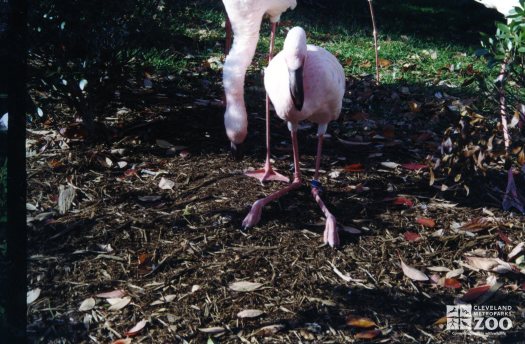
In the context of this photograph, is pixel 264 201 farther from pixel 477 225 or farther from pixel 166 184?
pixel 477 225

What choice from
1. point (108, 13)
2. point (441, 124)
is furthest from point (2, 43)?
point (441, 124)

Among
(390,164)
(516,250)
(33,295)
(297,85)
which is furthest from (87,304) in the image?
(390,164)

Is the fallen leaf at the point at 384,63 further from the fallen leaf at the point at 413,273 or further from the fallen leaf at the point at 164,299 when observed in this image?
the fallen leaf at the point at 164,299

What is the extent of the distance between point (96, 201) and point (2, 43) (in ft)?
5.21

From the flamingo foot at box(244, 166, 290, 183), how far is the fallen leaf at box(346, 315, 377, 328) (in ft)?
4.15

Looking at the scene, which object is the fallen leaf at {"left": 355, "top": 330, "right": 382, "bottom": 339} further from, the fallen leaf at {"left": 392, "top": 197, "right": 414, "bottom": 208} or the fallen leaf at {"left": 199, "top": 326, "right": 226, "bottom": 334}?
the fallen leaf at {"left": 392, "top": 197, "right": 414, "bottom": 208}

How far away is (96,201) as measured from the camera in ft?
10.3

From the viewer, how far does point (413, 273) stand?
2.61 m

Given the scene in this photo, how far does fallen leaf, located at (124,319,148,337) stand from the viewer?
7.36 feet

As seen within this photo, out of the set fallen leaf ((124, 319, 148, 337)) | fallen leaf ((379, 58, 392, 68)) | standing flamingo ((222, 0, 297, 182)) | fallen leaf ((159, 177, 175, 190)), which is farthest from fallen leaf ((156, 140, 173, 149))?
fallen leaf ((379, 58, 392, 68))

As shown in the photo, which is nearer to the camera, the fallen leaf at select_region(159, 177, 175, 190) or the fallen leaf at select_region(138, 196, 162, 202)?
the fallen leaf at select_region(138, 196, 162, 202)

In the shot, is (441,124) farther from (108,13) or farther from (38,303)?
(38,303)

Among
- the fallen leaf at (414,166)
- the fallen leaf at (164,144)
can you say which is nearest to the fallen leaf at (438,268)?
the fallen leaf at (414,166)

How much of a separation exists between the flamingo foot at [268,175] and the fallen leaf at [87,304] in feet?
4.30
